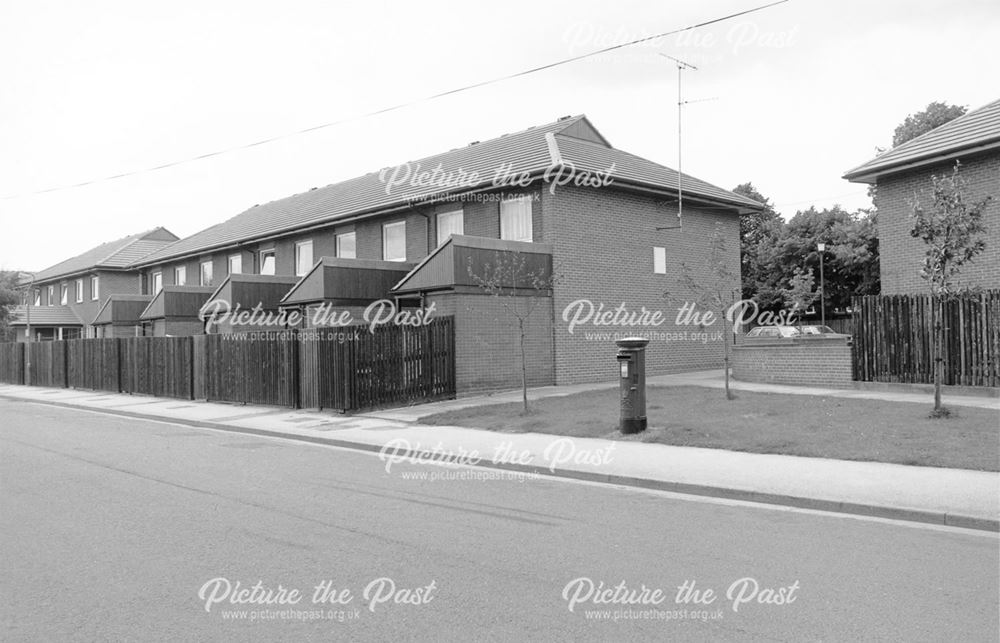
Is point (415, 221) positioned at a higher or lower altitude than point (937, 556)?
higher

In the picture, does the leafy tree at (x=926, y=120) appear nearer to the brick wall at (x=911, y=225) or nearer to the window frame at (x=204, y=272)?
the brick wall at (x=911, y=225)

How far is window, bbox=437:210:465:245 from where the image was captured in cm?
2366

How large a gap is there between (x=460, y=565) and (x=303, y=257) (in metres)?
26.6

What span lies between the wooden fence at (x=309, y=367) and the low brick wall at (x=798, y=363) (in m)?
7.40

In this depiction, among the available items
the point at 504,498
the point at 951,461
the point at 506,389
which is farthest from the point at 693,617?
the point at 506,389

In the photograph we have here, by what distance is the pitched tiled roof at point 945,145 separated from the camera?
1766cm

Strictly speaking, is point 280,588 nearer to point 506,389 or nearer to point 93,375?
point 506,389

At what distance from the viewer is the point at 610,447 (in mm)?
11562

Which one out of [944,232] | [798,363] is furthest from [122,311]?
[944,232]

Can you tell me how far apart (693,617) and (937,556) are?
8.82 feet

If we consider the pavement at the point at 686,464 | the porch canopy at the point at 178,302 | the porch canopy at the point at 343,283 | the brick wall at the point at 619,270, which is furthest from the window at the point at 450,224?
the porch canopy at the point at 178,302

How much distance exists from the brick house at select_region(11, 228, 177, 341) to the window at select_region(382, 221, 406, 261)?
83.1 ft

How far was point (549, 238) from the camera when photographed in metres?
20.9

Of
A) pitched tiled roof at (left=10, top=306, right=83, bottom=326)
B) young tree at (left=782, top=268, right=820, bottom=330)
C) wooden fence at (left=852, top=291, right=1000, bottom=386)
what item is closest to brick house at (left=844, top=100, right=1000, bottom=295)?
wooden fence at (left=852, top=291, right=1000, bottom=386)
